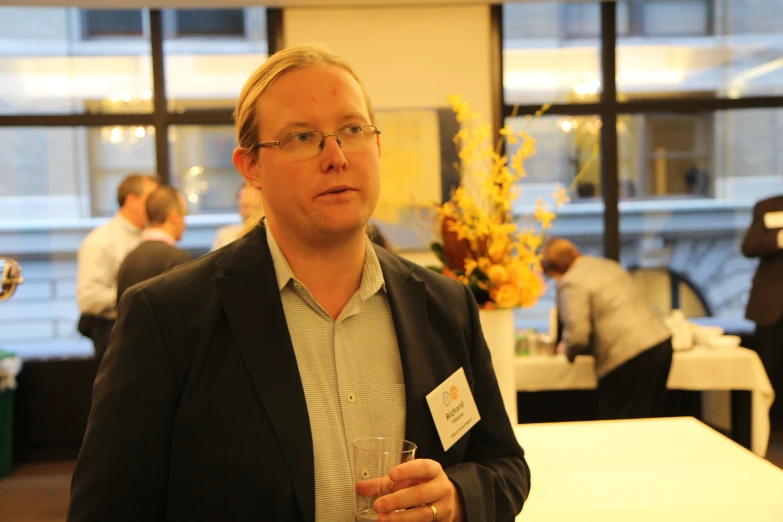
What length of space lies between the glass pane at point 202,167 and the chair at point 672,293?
9.75ft

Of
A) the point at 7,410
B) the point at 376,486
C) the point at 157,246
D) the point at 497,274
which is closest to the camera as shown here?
the point at 376,486

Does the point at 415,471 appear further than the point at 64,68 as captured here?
No

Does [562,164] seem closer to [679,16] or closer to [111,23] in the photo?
[679,16]

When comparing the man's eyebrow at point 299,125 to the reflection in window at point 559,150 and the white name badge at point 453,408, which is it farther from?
the reflection in window at point 559,150

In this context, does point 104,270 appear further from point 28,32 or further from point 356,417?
point 356,417

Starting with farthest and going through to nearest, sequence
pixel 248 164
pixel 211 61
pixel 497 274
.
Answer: pixel 211 61 < pixel 497 274 < pixel 248 164

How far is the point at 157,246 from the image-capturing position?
3771 millimetres

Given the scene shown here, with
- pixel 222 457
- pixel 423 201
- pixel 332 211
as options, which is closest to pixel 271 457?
pixel 222 457

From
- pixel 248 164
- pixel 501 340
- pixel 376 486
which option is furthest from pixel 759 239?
pixel 376 486

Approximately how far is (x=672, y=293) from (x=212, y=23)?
378 centimetres

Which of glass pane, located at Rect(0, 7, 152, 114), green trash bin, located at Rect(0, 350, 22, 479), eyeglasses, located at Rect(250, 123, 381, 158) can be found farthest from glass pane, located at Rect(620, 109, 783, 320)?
eyeglasses, located at Rect(250, 123, 381, 158)

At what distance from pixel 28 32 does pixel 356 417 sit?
17.5ft

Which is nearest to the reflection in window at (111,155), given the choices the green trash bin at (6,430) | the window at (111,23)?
the window at (111,23)

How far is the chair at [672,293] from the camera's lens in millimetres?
5832
